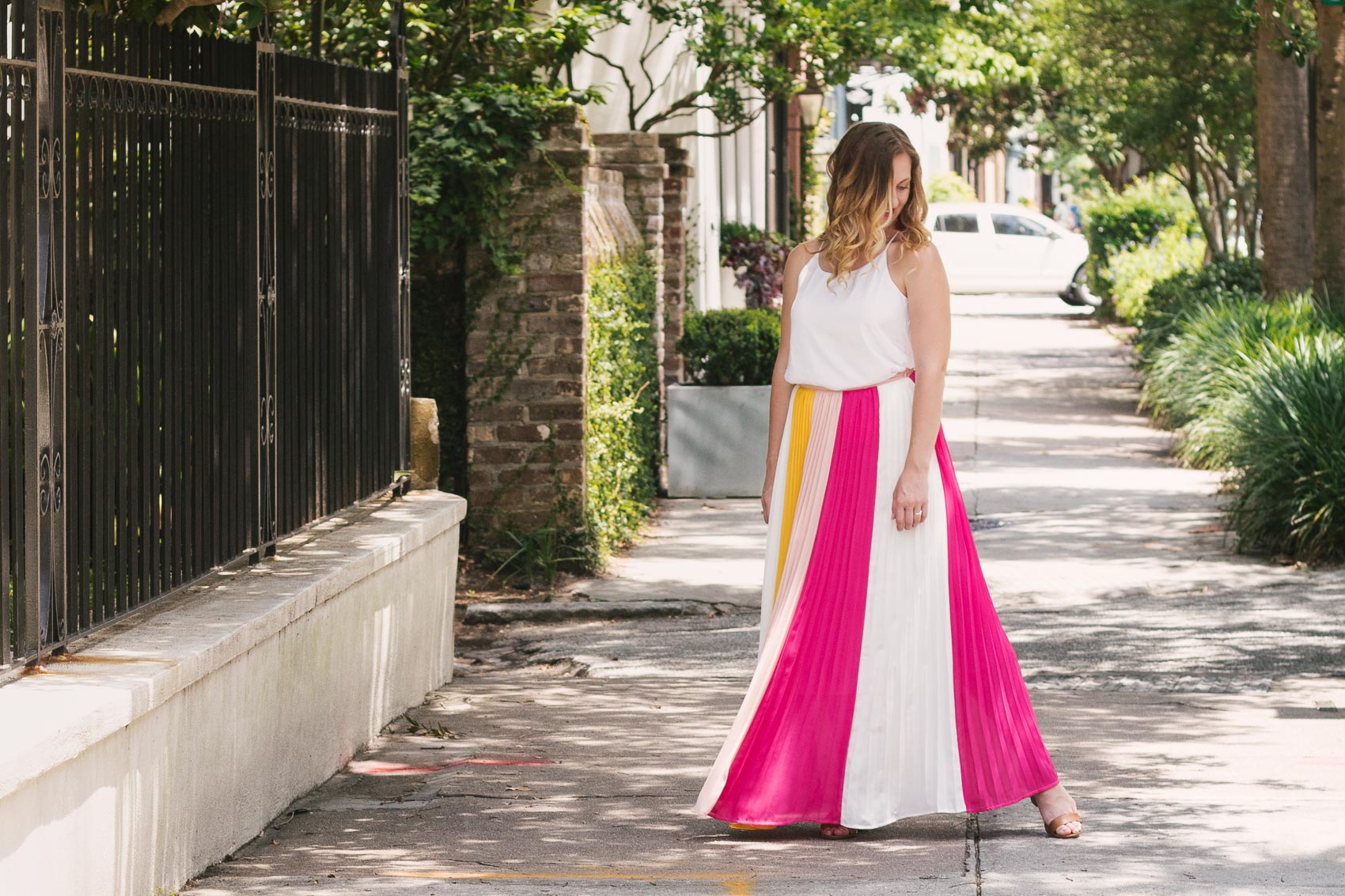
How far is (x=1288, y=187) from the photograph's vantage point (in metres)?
16.2

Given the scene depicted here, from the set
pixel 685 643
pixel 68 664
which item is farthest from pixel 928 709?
pixel 685 643

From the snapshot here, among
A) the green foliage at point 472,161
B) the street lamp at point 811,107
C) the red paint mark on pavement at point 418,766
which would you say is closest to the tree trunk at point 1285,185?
the street lamp at point 811,107

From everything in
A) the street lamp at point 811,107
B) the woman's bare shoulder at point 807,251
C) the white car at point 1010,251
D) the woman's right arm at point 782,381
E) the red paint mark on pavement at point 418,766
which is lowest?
the red paint mark on pavement at point 418,766

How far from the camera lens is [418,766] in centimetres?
605

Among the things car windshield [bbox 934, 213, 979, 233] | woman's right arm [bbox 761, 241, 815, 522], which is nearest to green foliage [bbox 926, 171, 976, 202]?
car windshield [bbox 934, 213, 979, 233]

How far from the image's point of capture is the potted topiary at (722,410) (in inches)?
474

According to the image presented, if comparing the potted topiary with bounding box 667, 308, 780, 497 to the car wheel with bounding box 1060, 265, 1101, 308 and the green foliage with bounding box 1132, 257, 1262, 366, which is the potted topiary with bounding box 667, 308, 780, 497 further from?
the car wheel with bounding box 1060, 265, 1101, 308

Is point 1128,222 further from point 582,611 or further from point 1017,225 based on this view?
point 582,611

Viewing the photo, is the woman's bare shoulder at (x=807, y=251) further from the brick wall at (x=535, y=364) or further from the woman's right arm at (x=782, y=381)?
the brick wall at (x=535, y=364)

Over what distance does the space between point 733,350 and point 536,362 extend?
305 cm

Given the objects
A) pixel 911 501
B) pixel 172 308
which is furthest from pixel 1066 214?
pixel 172 308

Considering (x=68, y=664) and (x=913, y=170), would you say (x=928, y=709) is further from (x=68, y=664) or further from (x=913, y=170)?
(x=68, y=664)

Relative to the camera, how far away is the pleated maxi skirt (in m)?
4.86

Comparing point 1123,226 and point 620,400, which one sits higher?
point 1123,226
